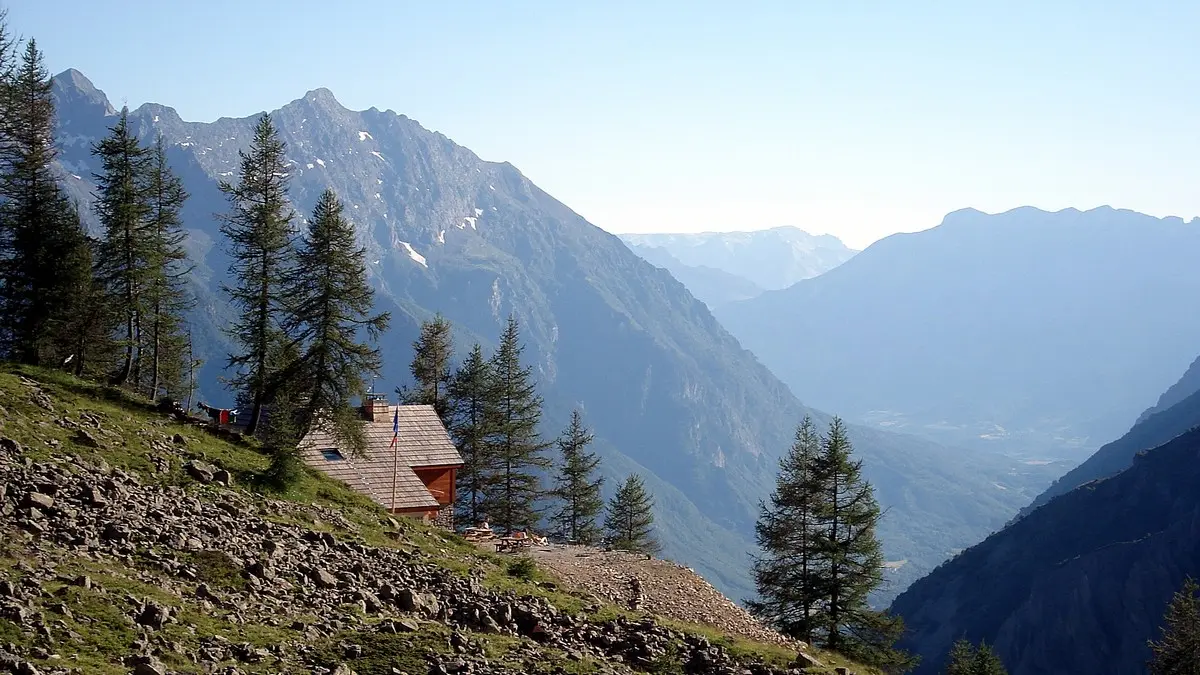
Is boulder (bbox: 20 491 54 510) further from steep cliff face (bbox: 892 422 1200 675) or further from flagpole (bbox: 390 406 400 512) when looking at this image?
steep cliff face (bbox: 892 422 1200 675)

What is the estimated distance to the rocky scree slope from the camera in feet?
48.4

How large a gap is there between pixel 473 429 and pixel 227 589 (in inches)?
1593

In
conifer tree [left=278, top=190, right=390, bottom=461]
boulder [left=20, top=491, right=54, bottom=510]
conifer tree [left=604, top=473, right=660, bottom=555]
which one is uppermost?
conifer tree [left=278, top=190, right=390, bottom=461]

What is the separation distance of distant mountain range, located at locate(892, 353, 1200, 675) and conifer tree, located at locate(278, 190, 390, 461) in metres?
101

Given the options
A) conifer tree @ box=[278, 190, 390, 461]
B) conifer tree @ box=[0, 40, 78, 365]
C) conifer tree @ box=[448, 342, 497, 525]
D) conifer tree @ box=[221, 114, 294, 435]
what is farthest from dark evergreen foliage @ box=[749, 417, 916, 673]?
conifer tree @ box=[0, 40, 78, 365]

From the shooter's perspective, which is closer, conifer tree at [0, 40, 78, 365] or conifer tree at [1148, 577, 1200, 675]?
conifer tree at [0, 40, 78, 365]

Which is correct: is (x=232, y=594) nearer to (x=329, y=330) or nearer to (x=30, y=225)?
(x=329, y=330)

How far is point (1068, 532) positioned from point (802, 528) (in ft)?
503

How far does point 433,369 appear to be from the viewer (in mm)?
60062

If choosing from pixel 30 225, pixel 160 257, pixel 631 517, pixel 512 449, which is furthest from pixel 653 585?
pixel 631 517

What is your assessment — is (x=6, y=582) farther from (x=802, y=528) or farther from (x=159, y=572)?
(x=802, y=528)

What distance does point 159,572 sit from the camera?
17.7 m

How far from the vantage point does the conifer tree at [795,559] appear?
39.2m

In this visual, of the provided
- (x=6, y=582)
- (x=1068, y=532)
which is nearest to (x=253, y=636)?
(x=6, y=582)
